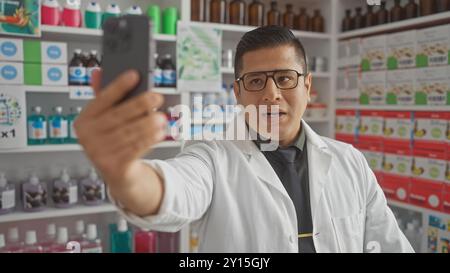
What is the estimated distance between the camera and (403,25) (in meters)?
2.11

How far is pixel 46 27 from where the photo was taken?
1849 millimetres

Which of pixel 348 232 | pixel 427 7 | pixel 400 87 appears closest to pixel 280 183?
pixel 348 232

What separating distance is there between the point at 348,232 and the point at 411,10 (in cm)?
165

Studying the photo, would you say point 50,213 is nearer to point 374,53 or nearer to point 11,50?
point 11,50

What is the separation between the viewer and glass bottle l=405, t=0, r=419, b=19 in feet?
6.97

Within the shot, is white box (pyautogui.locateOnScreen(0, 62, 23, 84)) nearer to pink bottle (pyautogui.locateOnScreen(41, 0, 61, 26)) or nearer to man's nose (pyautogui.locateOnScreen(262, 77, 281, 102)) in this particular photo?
pink bottle (pyautogui.locateOnScreen(41, 0, 61, 26))

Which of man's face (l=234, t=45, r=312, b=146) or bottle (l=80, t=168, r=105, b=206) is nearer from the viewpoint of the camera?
man's face (l=234, t=45, r=312, b=146)

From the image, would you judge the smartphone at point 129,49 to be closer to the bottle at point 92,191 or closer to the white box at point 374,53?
the bottle at point 92,191

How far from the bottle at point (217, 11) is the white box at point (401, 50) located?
984mm

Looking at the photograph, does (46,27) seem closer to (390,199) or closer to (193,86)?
(193,86)

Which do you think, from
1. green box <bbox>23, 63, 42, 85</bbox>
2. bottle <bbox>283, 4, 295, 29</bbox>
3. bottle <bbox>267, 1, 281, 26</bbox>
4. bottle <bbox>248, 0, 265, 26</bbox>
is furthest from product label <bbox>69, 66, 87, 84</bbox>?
bottle <bbox>283, 4, 295, 29</bbox>

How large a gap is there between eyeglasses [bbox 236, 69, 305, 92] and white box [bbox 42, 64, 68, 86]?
1.25 meters
